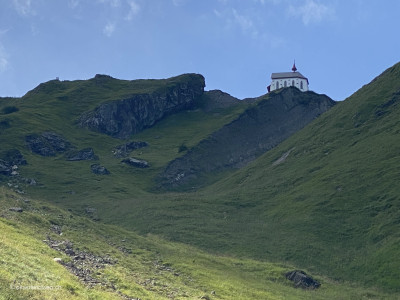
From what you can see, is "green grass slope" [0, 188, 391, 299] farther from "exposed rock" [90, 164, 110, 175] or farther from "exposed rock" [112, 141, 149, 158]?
"exposed rock" [112, 141, 149, 158]

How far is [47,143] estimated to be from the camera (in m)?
172

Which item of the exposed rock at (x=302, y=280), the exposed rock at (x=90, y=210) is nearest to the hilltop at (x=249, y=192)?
the exposed rock at (x=90, y=210)

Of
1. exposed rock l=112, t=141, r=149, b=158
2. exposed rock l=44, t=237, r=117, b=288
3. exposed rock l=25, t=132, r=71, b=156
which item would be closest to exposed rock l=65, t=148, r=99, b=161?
exposed rock l=25, t=132, r=71, b=156

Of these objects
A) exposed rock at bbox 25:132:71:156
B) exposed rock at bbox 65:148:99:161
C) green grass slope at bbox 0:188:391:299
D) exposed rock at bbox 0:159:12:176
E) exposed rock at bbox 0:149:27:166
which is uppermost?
exposed rock at bbox 25:132:71:156

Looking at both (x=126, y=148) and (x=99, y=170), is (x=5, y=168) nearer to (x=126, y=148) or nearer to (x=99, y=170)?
(x=99, y=170)

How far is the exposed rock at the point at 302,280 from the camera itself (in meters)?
66.9

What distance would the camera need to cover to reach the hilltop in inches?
2936

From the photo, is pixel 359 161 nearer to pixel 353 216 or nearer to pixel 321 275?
pixel 353 216

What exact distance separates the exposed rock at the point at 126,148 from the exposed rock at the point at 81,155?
32.2 ft

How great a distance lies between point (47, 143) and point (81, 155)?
38.5 ft

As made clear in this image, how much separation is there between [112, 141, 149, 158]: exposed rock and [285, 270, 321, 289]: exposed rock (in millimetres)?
116784

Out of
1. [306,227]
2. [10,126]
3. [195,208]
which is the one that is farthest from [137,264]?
[10,126]

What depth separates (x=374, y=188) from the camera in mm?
100750

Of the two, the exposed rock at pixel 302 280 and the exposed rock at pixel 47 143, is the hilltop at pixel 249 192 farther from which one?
the exposed rock at pixel 302 280
